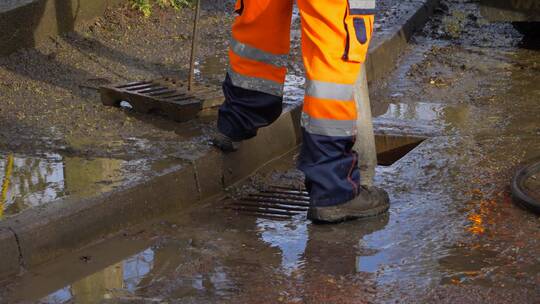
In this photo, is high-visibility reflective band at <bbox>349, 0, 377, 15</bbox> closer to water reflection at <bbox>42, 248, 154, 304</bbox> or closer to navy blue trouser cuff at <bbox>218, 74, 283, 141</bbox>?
navy blue trouser cuff at <bbox>218, 74, 283, 141</bbox>

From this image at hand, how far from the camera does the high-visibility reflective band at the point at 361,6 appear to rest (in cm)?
419

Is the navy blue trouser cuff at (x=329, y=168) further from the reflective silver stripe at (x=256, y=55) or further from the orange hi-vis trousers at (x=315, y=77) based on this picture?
the reflective silver stripe at (x=256, y=55)

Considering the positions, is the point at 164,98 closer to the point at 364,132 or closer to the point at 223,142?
the point at 223,142

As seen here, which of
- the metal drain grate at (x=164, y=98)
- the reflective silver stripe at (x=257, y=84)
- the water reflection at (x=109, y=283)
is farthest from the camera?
the metal drain grate at (x=164, y=98)

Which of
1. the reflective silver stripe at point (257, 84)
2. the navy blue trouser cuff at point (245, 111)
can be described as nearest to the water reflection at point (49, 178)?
the navy blue trouser cuff at point (245, 111)

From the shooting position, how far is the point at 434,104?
6.36m

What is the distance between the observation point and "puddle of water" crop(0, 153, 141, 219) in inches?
163

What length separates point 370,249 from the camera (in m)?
4.16

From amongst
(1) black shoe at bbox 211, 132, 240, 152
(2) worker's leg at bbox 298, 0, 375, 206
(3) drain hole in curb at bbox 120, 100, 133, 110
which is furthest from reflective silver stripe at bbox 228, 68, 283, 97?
(3) drain hole in curb at bbox 120, 100, 133, 110

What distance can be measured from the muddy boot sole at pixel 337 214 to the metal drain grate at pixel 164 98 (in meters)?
1.16

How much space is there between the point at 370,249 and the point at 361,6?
1.01m

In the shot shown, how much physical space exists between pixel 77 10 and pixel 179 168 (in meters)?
2.94

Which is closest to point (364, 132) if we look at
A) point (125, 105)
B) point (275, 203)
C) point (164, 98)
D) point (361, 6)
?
point (275, 203)

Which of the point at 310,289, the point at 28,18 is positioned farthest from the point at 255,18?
the point at 28,18
